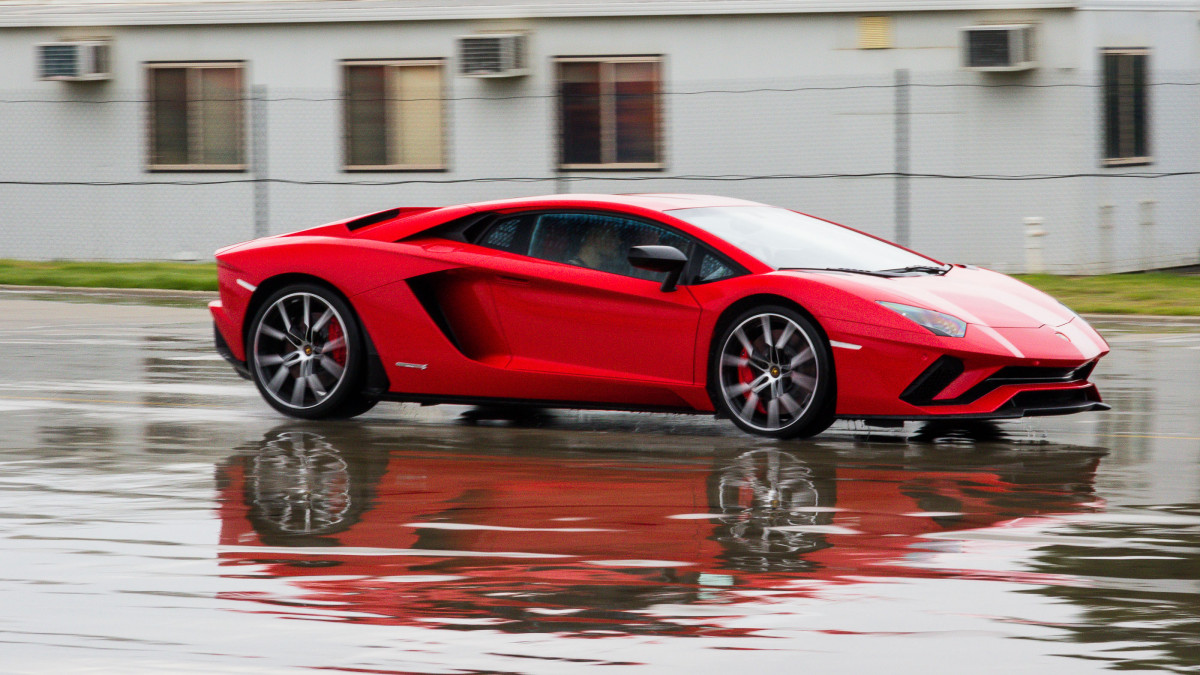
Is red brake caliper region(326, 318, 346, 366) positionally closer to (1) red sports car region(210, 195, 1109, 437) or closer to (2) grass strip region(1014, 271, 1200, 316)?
(1) red sports car region(210, 195, 1109, 437)

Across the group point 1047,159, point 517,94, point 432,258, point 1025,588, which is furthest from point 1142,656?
point 517,94

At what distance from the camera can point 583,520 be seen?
708 cm

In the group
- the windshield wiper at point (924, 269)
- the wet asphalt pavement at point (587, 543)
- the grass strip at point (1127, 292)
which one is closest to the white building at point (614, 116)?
the grass strip at point (1127, 292)

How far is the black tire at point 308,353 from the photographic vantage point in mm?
10156

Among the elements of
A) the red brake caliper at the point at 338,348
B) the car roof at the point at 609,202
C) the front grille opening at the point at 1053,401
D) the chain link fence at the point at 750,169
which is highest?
the chain link fence at the point at 750,169

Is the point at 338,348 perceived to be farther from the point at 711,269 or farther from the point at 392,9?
the point at 392,9

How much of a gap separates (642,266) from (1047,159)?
1221 centimetres

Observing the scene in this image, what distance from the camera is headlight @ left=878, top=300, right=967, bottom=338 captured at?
8875 mm

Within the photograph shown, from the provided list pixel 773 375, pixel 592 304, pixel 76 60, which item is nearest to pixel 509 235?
pixel 592 304

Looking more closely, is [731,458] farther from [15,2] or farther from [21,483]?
[15,2]

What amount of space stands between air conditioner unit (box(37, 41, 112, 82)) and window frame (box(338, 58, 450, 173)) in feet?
10.2

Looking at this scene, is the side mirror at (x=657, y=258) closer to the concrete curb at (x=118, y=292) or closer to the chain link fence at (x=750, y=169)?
the concrete curb at (x=118, y=292)

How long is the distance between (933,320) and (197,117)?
649 inches

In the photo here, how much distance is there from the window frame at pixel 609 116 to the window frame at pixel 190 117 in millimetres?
3889
